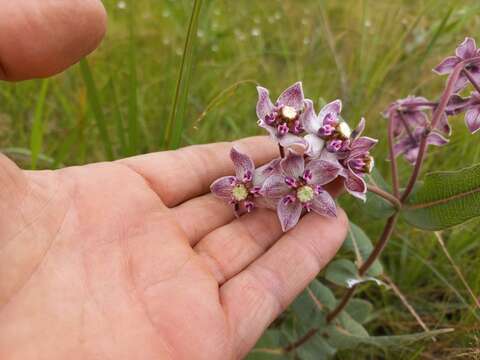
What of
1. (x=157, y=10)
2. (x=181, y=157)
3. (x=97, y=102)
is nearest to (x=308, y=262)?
(x=181, y=157)

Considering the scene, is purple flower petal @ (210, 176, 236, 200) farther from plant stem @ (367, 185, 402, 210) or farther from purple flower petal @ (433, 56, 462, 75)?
purple flower petal @ (433, 56, 462, 75)

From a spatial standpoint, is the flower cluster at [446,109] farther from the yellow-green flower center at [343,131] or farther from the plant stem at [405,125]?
the yellow-green flower center at [343,131]

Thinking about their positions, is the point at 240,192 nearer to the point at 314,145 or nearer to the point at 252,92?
the point at 314,145

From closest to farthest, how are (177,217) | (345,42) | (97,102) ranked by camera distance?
1. (177,217)
2. (97,102)
3. (345,42)

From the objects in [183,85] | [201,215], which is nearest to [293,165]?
[201,215]

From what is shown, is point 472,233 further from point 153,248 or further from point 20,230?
point 20,230

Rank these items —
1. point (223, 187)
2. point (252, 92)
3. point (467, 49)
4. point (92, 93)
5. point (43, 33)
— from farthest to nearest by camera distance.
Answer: point (252, 92), point (92, 93), point (223, 187), point (467, 49), point (43, 33)
